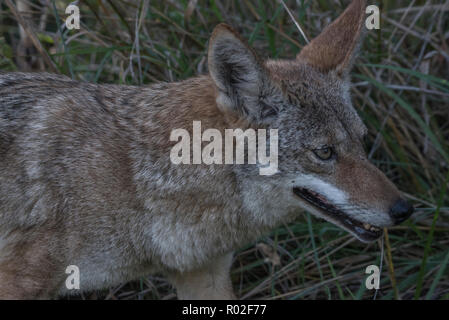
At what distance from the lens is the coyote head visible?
2.88m

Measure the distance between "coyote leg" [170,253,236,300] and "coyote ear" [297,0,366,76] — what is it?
1149 mm

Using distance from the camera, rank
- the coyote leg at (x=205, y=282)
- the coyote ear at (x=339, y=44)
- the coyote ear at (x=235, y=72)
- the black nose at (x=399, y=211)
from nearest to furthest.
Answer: the coyote ear at (x=235, y=72), the black nose at (x=399, y=211), the coyote ear at (x=339, y=44), the coyote leg at (x=205, y=282)

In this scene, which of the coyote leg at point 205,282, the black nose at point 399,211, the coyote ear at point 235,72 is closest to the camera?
the coyote ear at point 235,72

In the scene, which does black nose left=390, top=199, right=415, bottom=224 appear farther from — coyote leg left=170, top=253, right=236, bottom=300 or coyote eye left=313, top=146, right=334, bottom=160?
coyote leg left=170, top=253, right=236, bottom=300

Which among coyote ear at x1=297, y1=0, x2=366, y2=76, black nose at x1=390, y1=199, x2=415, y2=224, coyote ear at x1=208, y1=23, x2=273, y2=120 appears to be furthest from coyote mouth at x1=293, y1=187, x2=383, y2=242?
coyote ear at x1=297, y1=0, x2=366, y2=76

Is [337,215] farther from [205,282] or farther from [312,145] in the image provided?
[205,282]

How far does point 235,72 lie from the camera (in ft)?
9.49

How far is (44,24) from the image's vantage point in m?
5.16

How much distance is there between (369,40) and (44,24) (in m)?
2.59

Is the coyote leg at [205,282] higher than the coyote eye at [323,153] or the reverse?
the reverse

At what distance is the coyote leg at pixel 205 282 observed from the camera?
3494 millimetres

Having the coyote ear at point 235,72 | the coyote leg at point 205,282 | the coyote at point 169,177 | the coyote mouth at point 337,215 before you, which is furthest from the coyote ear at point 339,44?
the coyote leg at point 205,282

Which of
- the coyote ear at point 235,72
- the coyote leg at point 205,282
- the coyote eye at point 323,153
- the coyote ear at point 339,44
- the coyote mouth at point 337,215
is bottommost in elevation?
the coyote leg at point 205,282

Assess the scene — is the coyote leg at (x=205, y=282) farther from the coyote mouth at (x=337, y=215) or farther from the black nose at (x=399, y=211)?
the black nose at (x=399, y=211)
